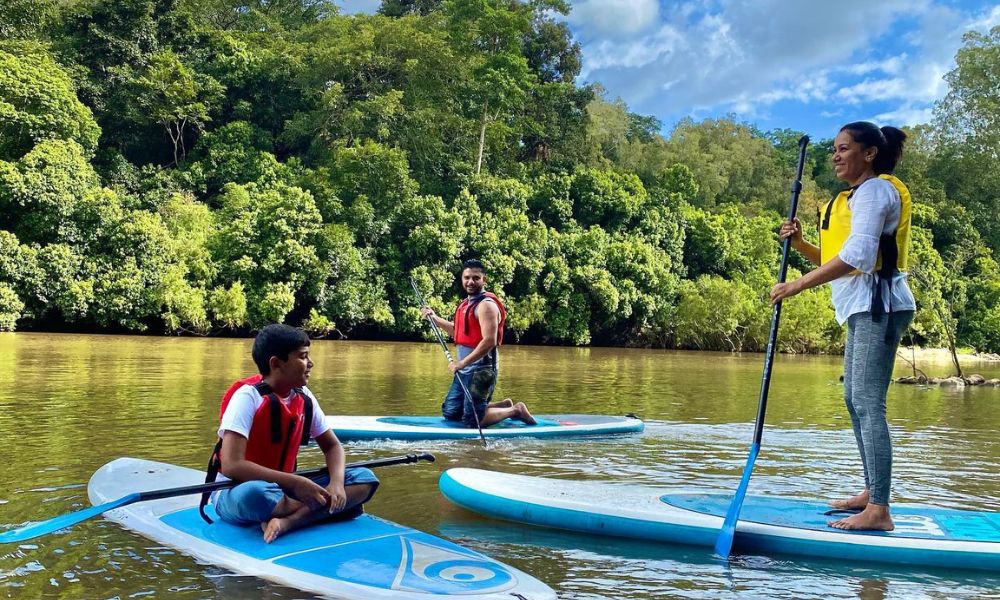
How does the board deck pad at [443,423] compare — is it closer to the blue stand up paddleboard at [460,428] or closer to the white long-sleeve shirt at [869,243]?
the blue stand up paddleboard at [460,428]

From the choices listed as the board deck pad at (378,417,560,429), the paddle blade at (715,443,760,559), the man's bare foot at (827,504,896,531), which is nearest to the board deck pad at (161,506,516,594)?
the paddle blade at (715,443,760,559)

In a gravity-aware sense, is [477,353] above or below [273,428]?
above

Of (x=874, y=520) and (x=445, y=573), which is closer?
(x=445, y=573)

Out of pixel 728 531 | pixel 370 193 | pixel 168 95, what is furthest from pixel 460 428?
pixel 168 95

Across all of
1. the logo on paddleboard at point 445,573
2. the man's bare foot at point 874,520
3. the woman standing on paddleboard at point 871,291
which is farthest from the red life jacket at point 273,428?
the man's bare foot at point 874,520

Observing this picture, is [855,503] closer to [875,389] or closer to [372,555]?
[875,389]

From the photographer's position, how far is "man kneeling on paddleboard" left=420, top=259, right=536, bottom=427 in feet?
24.9

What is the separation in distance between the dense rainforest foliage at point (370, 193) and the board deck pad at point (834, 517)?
21.3 m

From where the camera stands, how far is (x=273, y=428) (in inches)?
149

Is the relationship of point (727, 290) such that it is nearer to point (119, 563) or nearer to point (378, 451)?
point (378, 451)

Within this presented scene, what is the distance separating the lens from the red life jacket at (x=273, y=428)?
3719 mm

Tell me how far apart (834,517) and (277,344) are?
2.94 m

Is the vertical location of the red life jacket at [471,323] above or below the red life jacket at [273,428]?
above

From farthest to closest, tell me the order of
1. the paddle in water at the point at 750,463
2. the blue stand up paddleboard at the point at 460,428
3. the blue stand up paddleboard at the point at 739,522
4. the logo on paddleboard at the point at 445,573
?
1. the blue stand up paddleboard at the point at 460,428
2. the paddle in water at the point at 750,463
3. the blue stand up paddleboard at the point at 739,522
4. the logo on paddleboard at the point at 445,573
